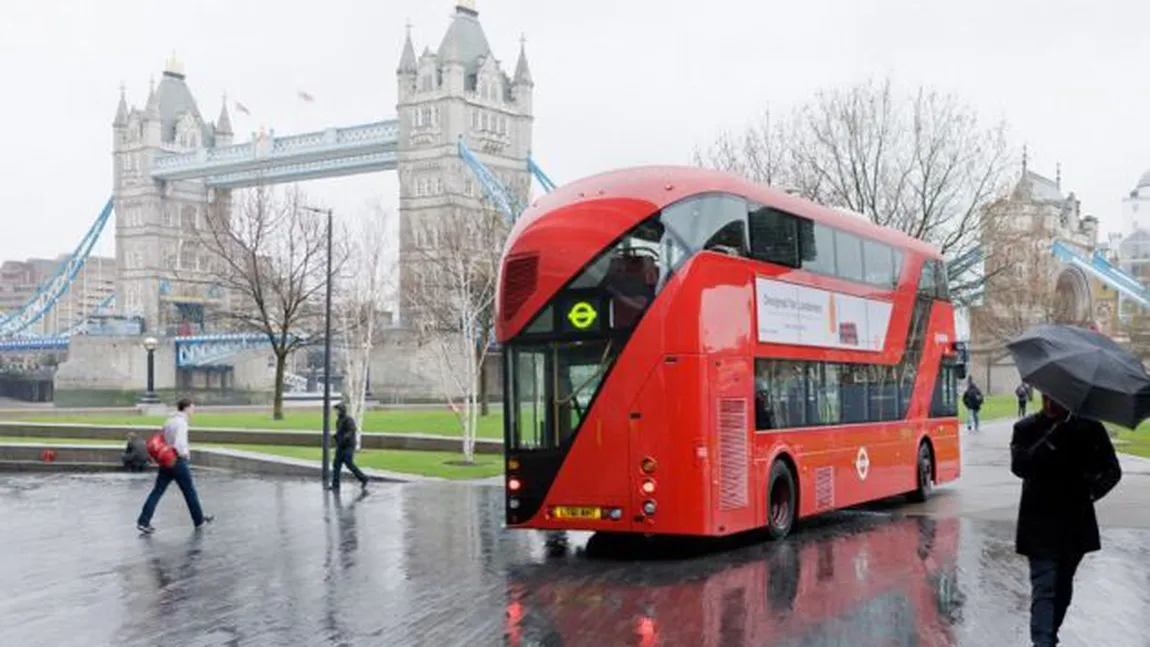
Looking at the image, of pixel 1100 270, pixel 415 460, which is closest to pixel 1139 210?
pixel 1100 270

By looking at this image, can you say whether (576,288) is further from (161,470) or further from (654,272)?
(161,470)

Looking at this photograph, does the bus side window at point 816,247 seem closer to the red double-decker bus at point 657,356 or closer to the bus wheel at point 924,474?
the red double-decker bus at point 657,356

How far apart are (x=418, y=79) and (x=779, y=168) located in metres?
81.6

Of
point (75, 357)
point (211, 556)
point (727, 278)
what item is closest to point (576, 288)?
point (727, 278)

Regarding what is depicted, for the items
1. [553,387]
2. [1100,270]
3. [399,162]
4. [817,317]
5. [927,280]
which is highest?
[399,162]

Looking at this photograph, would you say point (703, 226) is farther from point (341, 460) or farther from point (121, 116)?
point (121, 116)

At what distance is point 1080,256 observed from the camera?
104938 mm

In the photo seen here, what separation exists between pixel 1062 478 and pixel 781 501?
7.58 m

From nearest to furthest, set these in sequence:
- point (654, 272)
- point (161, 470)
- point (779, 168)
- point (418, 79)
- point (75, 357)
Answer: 1. point (654, 272)
2. point (161, 470)
3. point (779, 168)
4. point (75, 357)
5. point (418, 79)

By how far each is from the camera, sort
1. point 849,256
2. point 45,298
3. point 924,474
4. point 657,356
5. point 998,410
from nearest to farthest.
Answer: point 657,356 → point 849,256 → point 924,474 → point 998,410 → point 45,298

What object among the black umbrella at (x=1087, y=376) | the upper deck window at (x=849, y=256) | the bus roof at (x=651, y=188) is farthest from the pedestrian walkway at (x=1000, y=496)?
the black umbrella at (x=1087, y=376)

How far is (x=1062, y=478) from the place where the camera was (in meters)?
7.17

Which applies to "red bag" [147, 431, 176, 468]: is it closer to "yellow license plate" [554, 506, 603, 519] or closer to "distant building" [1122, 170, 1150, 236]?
"yellow license plate" [554, 506, 603, 519]

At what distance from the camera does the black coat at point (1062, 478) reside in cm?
712
